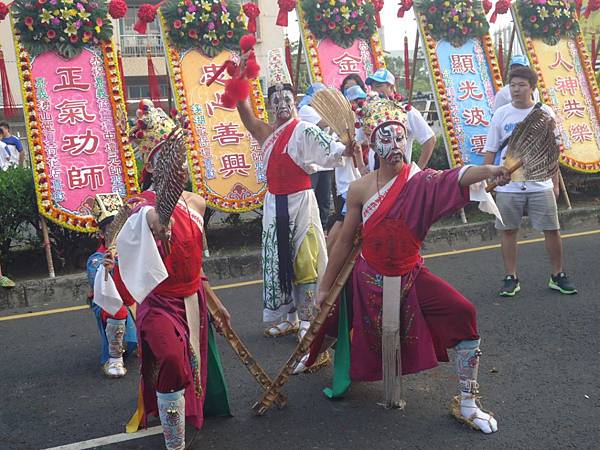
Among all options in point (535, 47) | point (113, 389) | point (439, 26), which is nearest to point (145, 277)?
point (113, 389)

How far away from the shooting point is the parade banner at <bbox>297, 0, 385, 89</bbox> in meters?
8.59

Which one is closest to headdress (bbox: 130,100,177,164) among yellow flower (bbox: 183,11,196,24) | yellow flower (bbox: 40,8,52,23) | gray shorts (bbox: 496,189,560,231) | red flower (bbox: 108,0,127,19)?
gray shorts (bbox: 496,189,560,231)

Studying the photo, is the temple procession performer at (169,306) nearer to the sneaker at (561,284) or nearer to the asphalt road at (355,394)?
the asphalt road at (355,394)

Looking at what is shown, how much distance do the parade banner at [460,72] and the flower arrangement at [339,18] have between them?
723 mm

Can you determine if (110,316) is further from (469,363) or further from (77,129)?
(77,129)

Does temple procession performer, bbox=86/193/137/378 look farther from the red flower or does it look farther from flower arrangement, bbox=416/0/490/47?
flower arrangement, bbox=416/0/490/47

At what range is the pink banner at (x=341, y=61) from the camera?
864 cm

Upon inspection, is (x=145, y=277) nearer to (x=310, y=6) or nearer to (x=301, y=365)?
(x=301, y=365)

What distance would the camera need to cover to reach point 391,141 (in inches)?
138

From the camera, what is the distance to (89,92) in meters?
7.39

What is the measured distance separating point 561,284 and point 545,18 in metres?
5.08

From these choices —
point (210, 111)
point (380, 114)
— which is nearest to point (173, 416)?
point (380, 114)

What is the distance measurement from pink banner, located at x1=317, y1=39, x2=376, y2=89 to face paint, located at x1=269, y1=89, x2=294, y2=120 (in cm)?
390

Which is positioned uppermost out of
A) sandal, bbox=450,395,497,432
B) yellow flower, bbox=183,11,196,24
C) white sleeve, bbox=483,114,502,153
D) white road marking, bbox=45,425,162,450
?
yellow flower, bbox=183,11,196,24
